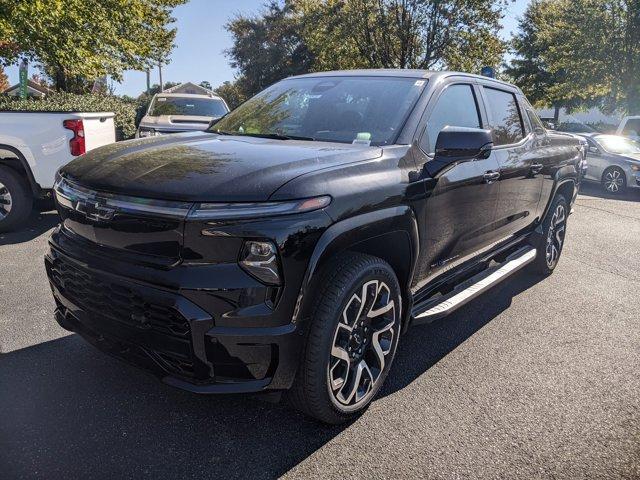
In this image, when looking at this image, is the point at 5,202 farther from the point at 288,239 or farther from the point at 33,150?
the point at 288,239

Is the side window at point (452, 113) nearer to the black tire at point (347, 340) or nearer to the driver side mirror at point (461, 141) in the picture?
the driver side mirror at point (461, 141)

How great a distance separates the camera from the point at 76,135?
19.7 feet

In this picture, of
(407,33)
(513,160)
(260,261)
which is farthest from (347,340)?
(407,33)

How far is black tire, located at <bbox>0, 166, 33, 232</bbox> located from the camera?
19.7ft

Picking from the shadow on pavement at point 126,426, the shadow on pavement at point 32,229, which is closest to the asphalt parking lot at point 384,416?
the shadow on pavement at point 126,426

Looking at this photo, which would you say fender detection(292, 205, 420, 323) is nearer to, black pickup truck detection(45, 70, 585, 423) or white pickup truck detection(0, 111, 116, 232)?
black pickup truck detection(45, 70, 585, 423)

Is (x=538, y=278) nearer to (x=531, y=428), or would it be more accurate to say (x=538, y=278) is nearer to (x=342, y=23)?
(x=531, y=428)

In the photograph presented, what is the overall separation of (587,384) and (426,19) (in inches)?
823

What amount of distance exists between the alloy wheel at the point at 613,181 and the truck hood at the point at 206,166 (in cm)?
1194

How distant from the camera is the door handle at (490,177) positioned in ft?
11.8

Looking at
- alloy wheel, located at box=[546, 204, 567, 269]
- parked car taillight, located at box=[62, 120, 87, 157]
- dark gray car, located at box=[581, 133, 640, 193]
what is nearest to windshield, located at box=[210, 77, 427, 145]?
alloy wheel, located at box=[546, 204, 567, 269]

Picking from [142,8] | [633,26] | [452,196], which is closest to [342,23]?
[142,8]

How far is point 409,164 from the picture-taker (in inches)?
114

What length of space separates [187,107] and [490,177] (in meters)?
9.51
